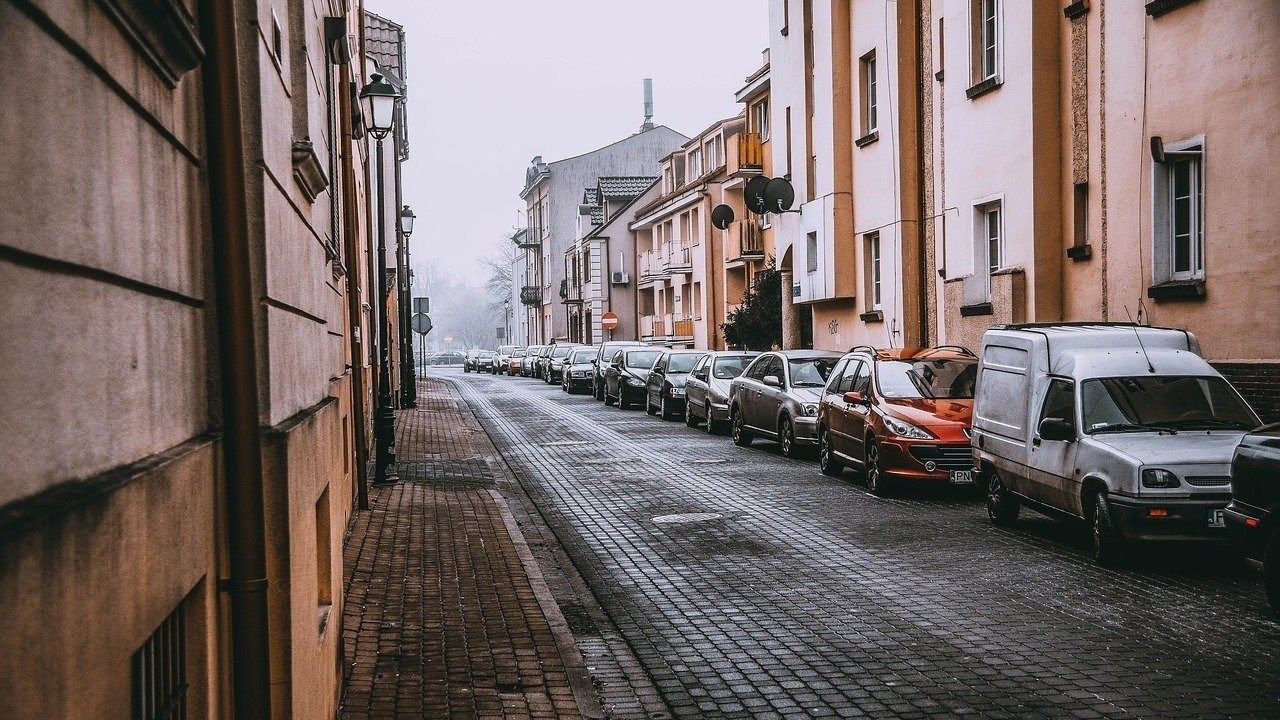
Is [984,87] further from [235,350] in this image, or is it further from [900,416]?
[235,350]

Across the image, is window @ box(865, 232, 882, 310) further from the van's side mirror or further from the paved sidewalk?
the van's side mirror

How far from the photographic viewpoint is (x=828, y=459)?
56.0 ft

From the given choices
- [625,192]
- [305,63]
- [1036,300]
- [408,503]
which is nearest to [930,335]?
[1036,300]

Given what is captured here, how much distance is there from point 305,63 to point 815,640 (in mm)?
4575

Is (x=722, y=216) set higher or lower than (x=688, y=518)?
higher

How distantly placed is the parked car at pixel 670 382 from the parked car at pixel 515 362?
41894 mm

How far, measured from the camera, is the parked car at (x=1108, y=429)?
940 centimetres

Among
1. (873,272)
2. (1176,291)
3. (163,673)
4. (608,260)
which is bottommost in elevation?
(163,673)

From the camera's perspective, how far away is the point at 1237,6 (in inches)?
541

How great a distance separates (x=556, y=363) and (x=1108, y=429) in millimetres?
45853

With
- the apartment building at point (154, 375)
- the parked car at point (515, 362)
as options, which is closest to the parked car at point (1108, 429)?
the apartment building at point (154, 375)

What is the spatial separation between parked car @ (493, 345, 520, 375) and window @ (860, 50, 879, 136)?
167ft

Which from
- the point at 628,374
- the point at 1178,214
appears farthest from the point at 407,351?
the point at 1178,214

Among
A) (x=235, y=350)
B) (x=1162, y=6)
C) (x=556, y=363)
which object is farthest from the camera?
(x=556, y=363)
